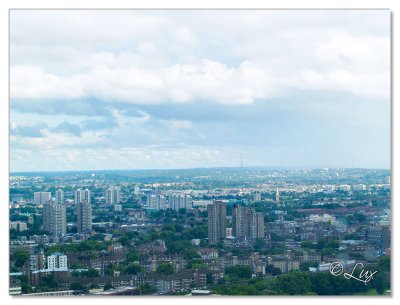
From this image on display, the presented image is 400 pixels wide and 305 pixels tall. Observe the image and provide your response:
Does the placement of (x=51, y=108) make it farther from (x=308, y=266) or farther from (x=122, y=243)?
(x=308, y=266)

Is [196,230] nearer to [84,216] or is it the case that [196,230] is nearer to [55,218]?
[84,216]

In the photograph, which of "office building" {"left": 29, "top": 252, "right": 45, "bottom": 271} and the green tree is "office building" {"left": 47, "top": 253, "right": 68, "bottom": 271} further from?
the green tree

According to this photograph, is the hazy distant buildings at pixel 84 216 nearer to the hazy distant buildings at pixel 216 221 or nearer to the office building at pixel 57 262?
the office building at pixel 57 262

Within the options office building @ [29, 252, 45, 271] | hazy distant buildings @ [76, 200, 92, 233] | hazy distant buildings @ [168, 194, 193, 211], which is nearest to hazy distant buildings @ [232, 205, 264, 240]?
hazy distant buildings @ [168, 194, 193, 211]

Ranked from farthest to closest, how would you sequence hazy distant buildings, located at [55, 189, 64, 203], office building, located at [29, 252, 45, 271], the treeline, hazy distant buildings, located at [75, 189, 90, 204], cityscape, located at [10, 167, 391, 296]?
1. hazy distant buildings, located at [75, 189, 90, 204]
2. hazy distant buildings, located at [55, 189, 64, 203]
3. office building, located at [29, 252, 45, 271]
4. cityscape, located at [10, 167, 391, 296]
5. the treeline

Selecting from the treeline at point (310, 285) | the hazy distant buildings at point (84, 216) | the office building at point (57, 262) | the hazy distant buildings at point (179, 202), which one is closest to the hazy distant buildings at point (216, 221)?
the hazy distant buildings at point (179, 202)

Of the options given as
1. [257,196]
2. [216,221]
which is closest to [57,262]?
[216,221]
